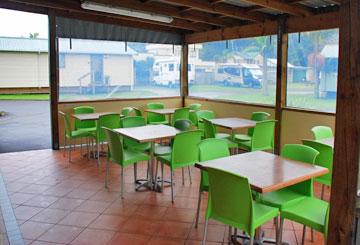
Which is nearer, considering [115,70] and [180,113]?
[180,113]

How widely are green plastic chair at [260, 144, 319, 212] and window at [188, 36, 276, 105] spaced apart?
10.7 ft

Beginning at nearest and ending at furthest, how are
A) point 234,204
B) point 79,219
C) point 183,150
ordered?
1. point 234,204
2. point 79,219
3. point 183,150

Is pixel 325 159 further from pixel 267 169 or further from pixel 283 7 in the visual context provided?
pixel 283 7

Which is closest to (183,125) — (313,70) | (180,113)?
(180,113)

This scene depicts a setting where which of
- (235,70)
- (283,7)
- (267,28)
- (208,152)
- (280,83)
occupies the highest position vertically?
(283,7)

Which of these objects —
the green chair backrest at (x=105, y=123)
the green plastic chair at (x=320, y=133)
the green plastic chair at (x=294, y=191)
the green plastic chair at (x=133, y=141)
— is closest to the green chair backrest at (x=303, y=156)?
the green plastic chair at (x=294, y=191)

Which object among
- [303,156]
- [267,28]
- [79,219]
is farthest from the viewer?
[267,28]

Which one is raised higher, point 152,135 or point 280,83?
point 280,83

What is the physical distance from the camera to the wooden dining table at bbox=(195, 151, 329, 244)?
8.04 feet

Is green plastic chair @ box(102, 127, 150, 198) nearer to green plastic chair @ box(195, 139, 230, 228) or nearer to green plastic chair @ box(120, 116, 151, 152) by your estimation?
green plastic chair @ box(120, 116, 151, 152)

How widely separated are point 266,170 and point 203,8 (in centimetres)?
348

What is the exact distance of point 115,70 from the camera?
24.9 ft

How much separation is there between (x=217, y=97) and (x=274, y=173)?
508 cm

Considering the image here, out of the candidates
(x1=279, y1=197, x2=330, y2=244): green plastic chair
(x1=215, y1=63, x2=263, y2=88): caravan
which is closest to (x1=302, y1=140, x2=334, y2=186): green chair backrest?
(x1=279, y1=197, x2=330, y2=244): green plastic chair
